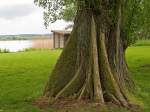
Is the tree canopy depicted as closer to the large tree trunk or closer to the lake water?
the large tree trunk

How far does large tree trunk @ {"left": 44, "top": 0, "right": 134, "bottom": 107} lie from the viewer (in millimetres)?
14672

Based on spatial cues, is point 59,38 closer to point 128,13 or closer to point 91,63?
point 128,13

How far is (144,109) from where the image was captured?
46.4 feet

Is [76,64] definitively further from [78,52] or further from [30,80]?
[30,80]

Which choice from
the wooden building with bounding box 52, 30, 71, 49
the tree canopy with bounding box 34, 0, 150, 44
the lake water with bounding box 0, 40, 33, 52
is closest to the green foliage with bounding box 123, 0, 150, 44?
the tree canopy with bounding box 34, 0, 150, 44

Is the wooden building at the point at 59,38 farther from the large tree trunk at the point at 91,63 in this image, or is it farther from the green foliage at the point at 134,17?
the large tree trunk at the point at 91,63

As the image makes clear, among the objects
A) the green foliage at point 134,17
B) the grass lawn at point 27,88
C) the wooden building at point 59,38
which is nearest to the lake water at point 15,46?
the wooden building at point 59,38

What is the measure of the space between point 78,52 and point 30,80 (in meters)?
7.43

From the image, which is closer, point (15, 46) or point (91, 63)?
point (91, 63)

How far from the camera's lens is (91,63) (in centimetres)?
1499

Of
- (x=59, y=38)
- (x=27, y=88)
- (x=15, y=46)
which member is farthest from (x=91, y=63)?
(x=15, y=46)

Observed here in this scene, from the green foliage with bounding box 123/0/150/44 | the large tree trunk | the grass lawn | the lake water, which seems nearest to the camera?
the grass lawn

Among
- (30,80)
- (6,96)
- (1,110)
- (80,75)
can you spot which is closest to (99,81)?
(80,75)

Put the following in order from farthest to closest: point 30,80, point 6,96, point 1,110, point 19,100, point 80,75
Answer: point 30,80 < point 6,96 < point 19,100 < point 80,75 < point 1,110
